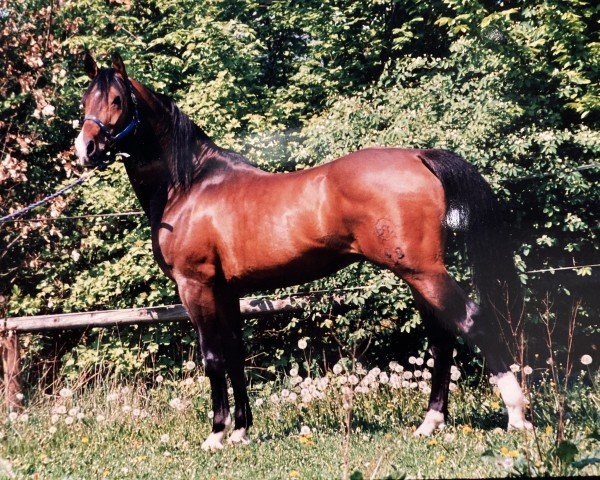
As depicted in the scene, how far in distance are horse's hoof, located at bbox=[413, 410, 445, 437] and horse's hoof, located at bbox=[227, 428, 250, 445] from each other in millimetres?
1192

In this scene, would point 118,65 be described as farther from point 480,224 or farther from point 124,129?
point 480,224

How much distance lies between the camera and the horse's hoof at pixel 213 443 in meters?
4.70

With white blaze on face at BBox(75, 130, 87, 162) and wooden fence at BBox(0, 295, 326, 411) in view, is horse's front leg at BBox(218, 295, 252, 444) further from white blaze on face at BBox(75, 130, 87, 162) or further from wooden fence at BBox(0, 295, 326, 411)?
wooden fence at BBox(0, 295, 326, 411)

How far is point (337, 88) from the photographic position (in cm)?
1024

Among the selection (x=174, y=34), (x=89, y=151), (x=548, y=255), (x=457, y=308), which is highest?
(x=174, y=34)

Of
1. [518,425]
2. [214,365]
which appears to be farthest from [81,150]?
[518,425]

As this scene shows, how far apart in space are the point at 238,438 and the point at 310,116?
6108 mm

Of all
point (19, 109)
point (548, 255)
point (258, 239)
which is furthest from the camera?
point (19, 109)

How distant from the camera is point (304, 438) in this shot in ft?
14.2

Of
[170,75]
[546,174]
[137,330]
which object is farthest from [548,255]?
[170,75]

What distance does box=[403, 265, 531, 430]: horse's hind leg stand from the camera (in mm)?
4297

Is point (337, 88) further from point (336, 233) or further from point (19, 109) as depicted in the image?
point (336, 233)

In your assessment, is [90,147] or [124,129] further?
[124,129]

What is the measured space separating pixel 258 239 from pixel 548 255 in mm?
4038
